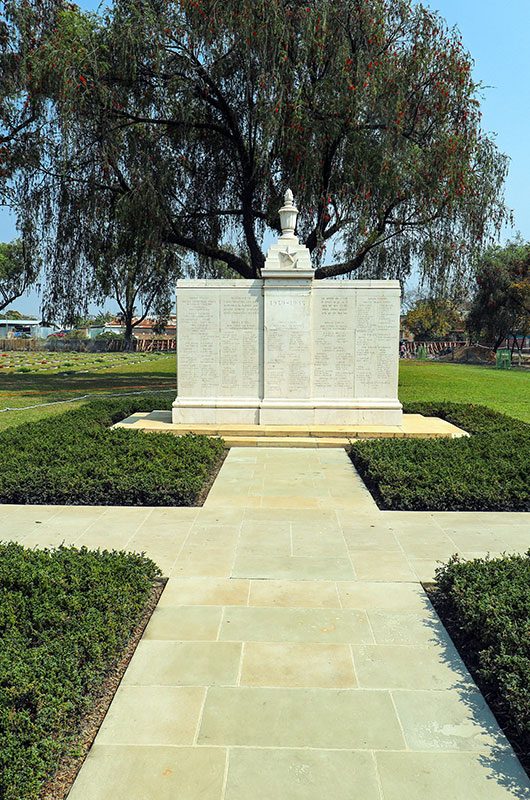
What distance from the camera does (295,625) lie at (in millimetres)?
3982

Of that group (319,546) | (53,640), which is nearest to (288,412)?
(319,546)

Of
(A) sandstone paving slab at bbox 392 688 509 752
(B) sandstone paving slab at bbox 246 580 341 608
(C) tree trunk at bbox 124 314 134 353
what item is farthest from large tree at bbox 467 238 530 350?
(A) sandstone paving slab at bbox 392 688 509 752

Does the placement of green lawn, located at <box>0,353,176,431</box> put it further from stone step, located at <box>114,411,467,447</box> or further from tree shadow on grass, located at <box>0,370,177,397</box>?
stone step, located at <box>114,411,467,447</box>

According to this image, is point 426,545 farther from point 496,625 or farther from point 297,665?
point 297,665

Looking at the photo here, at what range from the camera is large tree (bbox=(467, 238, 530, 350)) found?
1699 inches

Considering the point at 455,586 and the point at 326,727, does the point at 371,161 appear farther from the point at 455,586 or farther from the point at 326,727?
the point at 326,727

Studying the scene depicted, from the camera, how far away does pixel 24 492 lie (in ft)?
22.4

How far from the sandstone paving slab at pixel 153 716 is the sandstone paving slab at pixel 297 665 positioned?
13.2 inches

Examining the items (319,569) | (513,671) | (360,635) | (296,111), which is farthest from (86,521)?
(296,111)

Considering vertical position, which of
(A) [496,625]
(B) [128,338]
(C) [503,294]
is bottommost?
(A) [496,625]

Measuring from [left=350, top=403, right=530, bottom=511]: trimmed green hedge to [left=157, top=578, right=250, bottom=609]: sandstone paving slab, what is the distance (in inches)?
102

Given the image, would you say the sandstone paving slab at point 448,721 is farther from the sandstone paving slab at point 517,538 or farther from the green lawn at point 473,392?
the green lawn at point 473,392

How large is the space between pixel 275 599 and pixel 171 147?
16348mm

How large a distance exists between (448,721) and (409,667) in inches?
19.0
